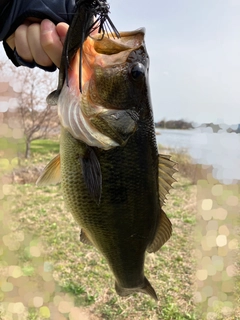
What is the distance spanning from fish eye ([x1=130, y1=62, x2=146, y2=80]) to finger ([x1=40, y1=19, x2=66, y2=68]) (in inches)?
9.4


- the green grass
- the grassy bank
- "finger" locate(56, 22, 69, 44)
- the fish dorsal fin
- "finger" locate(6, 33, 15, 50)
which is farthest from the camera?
the green grass

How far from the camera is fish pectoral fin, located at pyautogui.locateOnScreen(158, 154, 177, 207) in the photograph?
4.18 ft

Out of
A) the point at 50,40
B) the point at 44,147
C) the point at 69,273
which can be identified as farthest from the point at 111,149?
the point at 44,147

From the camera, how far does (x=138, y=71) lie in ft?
3.53

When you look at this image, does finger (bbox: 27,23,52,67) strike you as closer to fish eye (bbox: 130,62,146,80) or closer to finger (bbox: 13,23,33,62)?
finger (bbox: 13,23,33,62)

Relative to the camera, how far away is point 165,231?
1352mm

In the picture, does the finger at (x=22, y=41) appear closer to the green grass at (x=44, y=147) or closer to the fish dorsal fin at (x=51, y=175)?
the fish dorsal fin at (x=51, y=175)

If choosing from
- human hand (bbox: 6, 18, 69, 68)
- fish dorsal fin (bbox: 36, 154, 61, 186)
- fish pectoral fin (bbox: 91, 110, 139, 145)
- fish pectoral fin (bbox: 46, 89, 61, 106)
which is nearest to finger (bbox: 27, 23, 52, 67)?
human hand (bbox: 6, 18, 69, 68)

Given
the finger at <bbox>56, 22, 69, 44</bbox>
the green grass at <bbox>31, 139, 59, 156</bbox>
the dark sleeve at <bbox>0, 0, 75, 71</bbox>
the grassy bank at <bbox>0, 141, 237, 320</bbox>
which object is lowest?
the green grass at <bbox>31, 139, 59, 156</bbox>

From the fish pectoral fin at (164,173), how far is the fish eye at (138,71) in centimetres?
32

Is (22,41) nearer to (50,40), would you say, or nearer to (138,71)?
(50,40)

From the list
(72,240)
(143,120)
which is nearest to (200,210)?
(72,240)

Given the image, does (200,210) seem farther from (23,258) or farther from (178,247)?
(23,258)

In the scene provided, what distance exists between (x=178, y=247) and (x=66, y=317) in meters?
1.71
